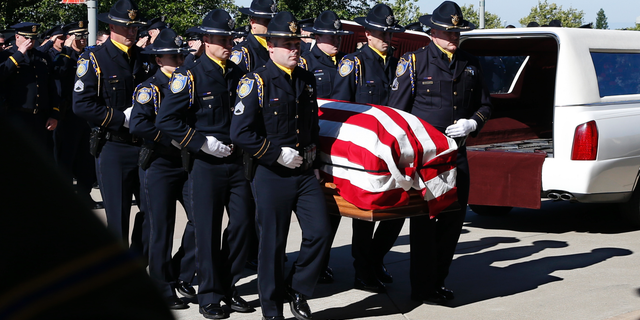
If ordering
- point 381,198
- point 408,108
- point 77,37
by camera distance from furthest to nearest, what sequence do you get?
1. point 77,37
2. point 408,108
3. point 381,198

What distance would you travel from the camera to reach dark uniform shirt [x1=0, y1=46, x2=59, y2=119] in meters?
8.38

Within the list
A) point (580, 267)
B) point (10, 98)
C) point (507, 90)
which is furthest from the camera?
point (507, 90)

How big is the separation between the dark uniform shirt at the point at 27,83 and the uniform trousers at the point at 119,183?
147 inches

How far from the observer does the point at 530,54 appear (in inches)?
350

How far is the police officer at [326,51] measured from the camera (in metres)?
6.66

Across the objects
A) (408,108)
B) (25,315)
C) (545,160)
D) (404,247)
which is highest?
(25,315)

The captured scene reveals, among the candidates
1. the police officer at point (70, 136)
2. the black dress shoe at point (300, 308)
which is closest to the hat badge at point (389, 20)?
the black dress shoe at point (300, 308)

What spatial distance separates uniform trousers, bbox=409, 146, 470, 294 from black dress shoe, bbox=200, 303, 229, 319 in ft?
4.16

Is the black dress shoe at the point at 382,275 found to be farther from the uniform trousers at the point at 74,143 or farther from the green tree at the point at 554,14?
the green tree at the point at 554,14

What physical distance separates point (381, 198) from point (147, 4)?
2338cm

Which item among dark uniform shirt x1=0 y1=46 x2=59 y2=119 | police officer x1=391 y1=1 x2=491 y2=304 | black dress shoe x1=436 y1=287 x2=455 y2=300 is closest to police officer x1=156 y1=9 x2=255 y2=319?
police officer x1=391 y1=1 x2=491 y2=304

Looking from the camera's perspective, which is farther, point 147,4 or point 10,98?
point 147,4

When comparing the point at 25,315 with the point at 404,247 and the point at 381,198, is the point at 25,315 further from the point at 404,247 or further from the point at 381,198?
the point at 404,247

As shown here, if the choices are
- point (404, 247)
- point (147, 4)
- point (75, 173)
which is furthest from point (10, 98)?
point (147, 4)
